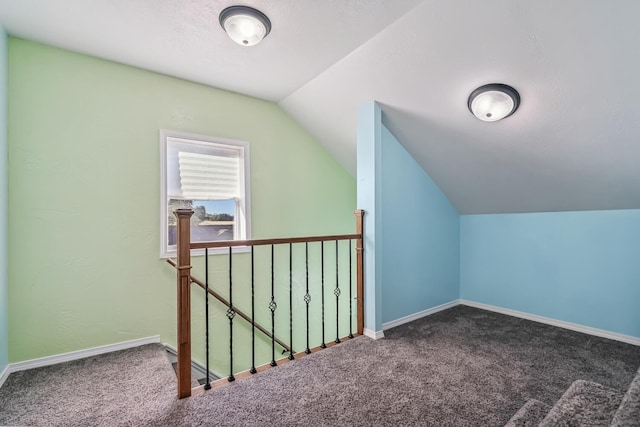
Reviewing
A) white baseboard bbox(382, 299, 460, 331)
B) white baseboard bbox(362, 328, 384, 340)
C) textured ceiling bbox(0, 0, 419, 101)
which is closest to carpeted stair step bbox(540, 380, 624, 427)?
white baseboard bbox(362, 328, 384, 340)

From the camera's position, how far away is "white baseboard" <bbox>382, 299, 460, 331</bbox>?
2.93 m

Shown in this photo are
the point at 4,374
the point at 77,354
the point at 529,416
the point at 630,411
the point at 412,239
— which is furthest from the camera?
the point at 412,239

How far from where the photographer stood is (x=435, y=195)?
11.2 feet

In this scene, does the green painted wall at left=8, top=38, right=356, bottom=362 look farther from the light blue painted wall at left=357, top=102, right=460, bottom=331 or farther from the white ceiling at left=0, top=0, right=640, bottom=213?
the light blue painted wall at left=357, top=102, right=460, bottom=331

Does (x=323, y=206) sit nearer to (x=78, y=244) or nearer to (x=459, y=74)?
(x=459, y=74)

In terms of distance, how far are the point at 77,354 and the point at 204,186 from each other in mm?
1652

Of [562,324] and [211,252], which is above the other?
[211,252]

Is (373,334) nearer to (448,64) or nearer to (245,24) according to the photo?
(448,64)

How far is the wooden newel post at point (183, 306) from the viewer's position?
1.81 meters

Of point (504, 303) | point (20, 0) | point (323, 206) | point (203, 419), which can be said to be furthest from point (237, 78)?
point (504, 303)

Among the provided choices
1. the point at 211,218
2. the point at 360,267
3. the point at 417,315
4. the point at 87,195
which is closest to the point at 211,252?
the point at 211,218

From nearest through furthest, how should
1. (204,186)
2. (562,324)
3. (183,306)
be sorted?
(183,306), (562,324), (204,186)

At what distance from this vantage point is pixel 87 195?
2.44 metres

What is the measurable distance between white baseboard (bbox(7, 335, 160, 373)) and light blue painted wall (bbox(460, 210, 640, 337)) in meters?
3.37
